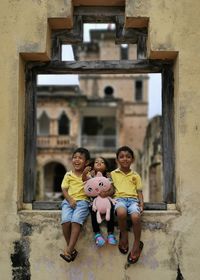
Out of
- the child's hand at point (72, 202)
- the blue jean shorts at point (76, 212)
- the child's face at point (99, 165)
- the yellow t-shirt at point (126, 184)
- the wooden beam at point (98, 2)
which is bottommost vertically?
the blue jean shorts at point (76, 212)

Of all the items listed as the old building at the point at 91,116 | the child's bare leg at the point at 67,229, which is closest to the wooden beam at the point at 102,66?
the child's bare leg at the point at 67,229

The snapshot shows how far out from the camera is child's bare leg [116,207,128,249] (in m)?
4.36

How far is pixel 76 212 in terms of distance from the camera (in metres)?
4.46

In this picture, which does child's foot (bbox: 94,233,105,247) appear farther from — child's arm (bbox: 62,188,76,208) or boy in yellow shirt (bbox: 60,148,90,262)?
child's arm (bbox: 62,188,76,208)

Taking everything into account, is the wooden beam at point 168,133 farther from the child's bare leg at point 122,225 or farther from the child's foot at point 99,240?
the child's foot at point 99,240

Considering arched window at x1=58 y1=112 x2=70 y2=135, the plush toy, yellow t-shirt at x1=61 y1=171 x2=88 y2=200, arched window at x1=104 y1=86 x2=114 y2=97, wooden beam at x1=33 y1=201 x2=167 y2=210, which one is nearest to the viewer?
the plush toy

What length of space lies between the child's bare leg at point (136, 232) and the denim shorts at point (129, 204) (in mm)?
54

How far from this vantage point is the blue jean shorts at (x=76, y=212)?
443 centimetres

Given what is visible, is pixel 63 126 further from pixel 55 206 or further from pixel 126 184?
pixel 126 184

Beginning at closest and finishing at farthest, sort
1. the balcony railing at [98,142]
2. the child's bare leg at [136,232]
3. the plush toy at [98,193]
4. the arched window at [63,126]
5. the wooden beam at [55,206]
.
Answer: the child's bare leg at [136,232] < the plush toy at [98,193] < the wooden beam at [55,206] < the balcony railing at [98,142] < the arched window at [63,126]

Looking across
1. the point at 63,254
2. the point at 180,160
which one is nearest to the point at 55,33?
the point at 180,160

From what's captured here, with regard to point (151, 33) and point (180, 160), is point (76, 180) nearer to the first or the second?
point (180, 160)

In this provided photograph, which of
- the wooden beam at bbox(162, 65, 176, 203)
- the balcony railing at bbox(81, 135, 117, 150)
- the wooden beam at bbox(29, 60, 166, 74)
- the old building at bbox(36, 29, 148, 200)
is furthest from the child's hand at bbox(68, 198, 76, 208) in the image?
the balcony railing at bbox(81, 135, 117, 150)

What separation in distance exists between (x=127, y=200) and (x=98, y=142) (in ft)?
92.6
